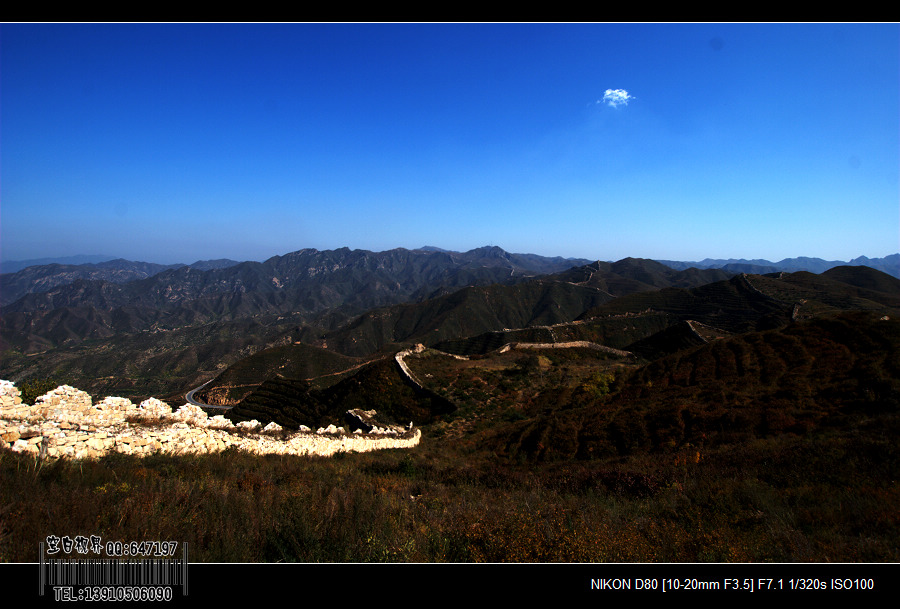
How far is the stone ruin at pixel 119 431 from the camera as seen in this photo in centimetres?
724

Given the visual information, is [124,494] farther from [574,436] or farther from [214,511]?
[574,436]

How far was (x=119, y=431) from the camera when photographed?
8.80m

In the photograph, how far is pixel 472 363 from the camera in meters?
34.4
